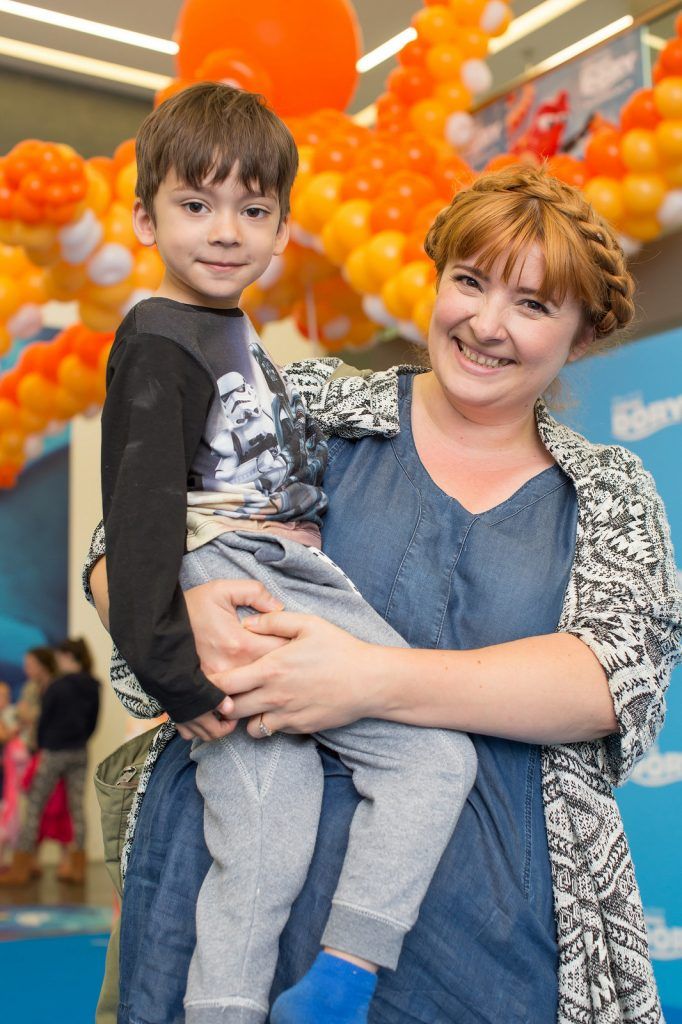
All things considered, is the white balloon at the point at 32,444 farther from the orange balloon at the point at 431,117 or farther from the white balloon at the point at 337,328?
the orange balloon at the point at 431,117

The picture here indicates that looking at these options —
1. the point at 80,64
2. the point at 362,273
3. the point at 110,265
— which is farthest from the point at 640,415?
the point at 80,64

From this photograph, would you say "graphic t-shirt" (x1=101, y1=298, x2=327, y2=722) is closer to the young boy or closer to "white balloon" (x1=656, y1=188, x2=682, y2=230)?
the young boy

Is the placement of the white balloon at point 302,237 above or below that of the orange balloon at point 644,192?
below

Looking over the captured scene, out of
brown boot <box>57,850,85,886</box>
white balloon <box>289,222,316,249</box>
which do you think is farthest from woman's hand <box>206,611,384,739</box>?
brown boot <box>57,850,85,886</box>

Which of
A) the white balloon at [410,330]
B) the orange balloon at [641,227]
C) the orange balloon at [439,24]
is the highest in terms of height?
the orange balloon at [439,24]

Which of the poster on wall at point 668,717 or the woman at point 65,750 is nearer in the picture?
the poster on wall at point 668,717

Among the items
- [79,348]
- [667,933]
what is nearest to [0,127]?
[79,348]

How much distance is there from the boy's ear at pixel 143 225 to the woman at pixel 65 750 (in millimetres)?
5933

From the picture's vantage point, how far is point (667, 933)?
140 inches

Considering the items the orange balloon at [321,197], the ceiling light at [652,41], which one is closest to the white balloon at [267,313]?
the orange balloon at [321,197]

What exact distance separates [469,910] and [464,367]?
2.26 ft

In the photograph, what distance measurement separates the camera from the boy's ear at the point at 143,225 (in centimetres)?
140

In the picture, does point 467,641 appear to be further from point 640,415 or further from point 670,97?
point 640,415

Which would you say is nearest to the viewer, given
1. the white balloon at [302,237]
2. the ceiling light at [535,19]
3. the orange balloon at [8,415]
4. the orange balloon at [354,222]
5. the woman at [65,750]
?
the orange balloon at [354,222]
